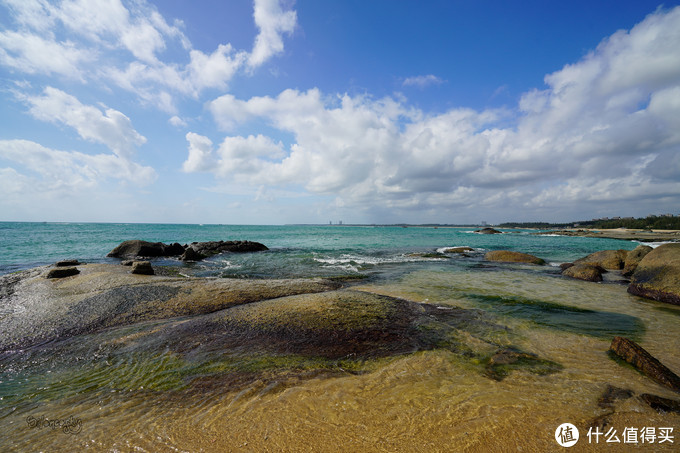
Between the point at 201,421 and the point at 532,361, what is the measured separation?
19.3 feet

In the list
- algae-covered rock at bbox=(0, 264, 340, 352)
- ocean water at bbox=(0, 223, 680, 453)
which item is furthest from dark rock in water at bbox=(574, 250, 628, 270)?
algae-covered rock at bbox=(0, 264, 340, 352)

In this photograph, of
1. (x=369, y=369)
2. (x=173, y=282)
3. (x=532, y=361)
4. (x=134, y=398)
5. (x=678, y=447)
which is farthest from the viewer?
(x=173, y=282)

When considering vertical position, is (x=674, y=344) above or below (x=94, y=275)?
below

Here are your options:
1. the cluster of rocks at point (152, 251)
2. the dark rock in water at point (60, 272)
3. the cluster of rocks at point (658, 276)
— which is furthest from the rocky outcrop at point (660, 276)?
the cluster of rocks at point (152, 251)

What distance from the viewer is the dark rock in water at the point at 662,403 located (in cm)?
369

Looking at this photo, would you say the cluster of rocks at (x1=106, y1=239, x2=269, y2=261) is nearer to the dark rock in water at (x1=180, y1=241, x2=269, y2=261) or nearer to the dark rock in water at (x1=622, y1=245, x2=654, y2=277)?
the dark rock in water at (x1=180, y1=241, x2=269, y2=261)

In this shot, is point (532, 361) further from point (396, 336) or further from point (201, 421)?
point (201, 421)

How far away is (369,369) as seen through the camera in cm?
489

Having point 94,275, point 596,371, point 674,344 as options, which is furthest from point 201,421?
point 94,275

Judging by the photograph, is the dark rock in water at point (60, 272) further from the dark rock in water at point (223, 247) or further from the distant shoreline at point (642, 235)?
the distant shoreline at point (642, 235)

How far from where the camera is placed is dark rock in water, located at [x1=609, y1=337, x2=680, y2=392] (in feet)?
14.6

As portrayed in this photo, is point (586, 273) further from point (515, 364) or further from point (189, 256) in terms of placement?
point (189, 256)

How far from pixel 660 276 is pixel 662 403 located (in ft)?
38.5

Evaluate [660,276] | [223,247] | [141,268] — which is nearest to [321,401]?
[141,268]
